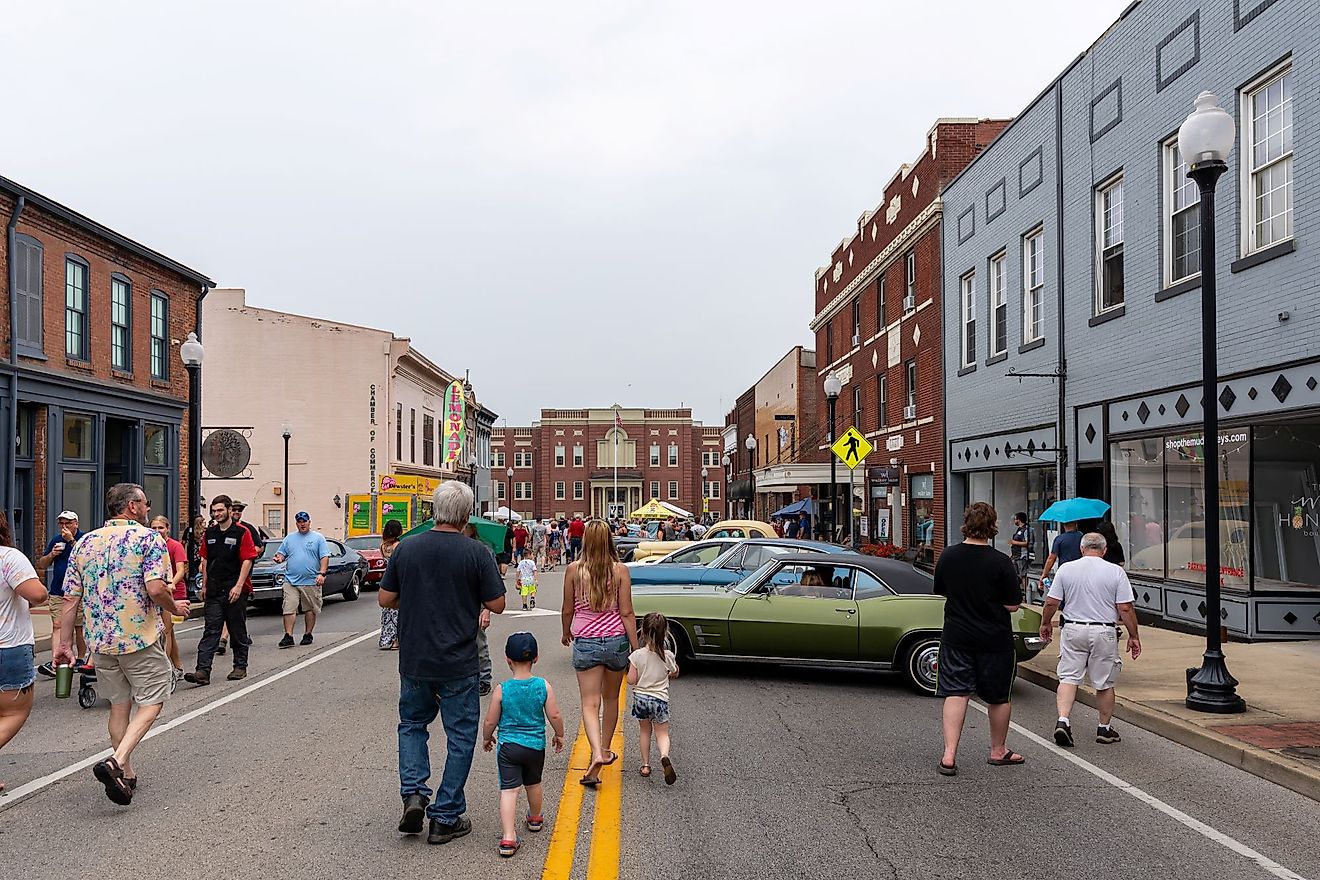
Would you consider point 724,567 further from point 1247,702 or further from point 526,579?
point 1247,702

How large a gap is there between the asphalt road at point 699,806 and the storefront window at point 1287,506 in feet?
17.5

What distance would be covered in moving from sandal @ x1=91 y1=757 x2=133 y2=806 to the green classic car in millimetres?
5710

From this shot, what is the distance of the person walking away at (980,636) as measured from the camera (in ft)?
24.6

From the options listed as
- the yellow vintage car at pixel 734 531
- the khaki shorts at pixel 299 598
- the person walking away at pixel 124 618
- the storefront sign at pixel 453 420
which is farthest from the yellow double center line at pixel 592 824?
the storefront sign at pixel 453 420

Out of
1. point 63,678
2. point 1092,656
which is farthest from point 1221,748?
point 63,678

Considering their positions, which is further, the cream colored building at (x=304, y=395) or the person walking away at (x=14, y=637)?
the cream colored building at (x=304, y=395)

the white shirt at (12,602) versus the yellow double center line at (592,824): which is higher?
the white shirt at (12,602)

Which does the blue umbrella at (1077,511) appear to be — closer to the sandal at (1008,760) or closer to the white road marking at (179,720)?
the sandal at (1008,760)

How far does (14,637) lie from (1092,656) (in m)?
7.46

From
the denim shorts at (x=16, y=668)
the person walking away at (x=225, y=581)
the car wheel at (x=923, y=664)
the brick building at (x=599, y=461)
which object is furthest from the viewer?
the brick building at (x=599, y=461)

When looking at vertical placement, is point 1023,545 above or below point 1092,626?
below

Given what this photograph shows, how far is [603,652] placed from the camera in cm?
684

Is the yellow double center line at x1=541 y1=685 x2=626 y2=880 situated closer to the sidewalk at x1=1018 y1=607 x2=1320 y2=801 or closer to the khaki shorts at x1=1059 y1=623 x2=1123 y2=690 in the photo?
the khaki shorts at x1=1059 y1=623 x2=1123 y2=690

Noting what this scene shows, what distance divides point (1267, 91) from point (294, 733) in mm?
13059
